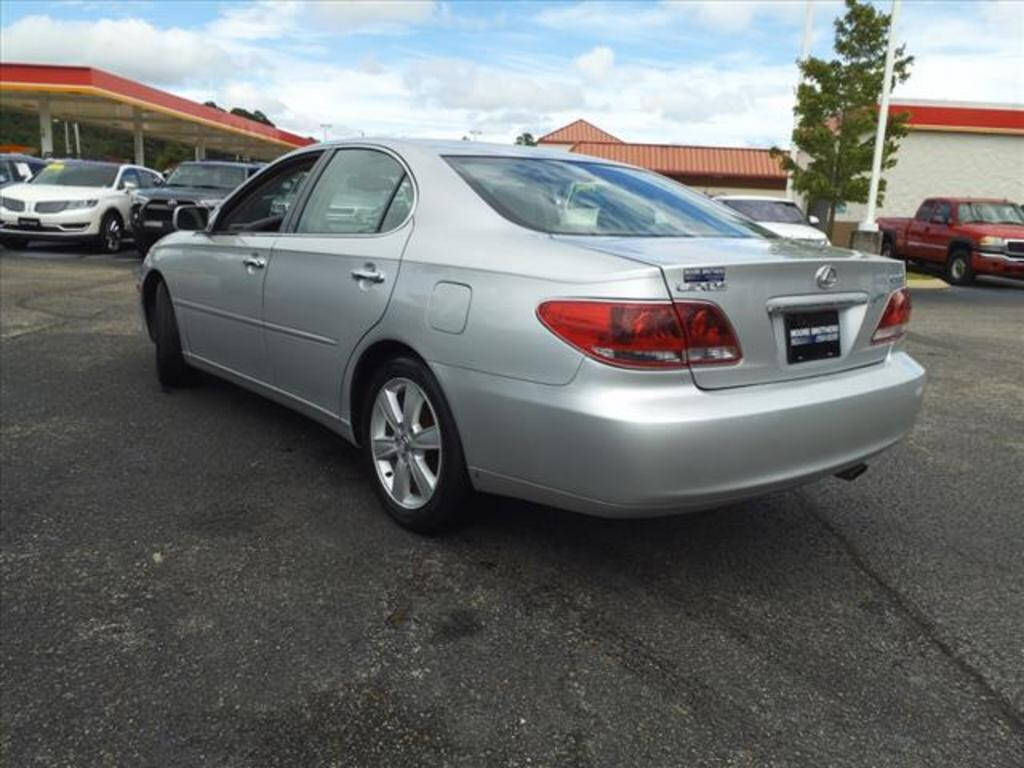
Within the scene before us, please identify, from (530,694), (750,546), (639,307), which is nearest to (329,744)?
(530,694)

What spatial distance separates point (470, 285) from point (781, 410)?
1.12 m

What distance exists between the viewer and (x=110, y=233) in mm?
15789

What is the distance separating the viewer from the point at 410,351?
3.46 meters

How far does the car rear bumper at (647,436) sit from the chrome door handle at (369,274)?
20.9 inches

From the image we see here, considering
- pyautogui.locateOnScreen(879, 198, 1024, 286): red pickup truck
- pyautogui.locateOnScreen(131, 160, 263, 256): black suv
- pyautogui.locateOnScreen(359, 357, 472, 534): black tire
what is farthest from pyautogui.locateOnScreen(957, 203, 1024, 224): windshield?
pyautogui.locateOnScreen(359, 357, 472, 534): black tire

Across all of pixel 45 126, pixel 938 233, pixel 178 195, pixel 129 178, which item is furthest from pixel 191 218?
pixel 45 126

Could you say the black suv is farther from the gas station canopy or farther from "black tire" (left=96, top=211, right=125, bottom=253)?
the gas station canopy

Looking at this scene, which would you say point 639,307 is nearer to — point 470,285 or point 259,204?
point 470,285

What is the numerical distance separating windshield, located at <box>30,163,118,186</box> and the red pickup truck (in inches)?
625

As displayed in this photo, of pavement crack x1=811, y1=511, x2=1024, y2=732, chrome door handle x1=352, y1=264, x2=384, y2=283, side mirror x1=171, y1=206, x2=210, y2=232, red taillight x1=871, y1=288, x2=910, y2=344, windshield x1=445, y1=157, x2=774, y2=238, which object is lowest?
pavement crack x1=811, y1=511, x2=1024, y2=732

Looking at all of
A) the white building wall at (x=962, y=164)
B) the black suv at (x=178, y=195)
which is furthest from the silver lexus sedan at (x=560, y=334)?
the white building wall at (x=962, y=164)

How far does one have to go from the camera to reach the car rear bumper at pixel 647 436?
2762mm

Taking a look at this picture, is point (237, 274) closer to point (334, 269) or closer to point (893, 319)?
point (334, 269)

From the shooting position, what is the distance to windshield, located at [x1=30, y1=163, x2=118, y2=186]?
623 inches
